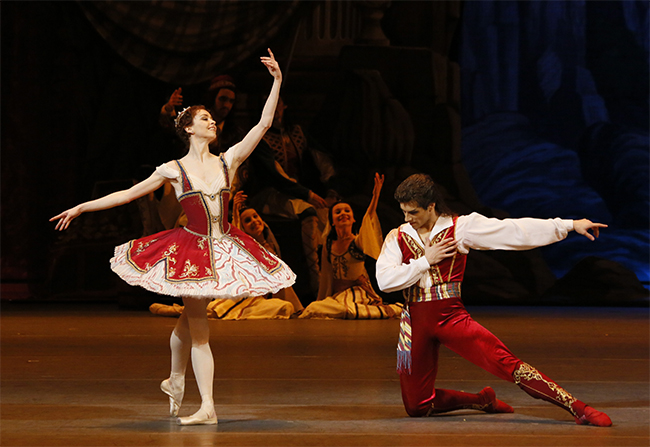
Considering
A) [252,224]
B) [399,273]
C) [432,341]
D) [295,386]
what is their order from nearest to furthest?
[399,273]
[432,341]
[295,386]
[252,224]

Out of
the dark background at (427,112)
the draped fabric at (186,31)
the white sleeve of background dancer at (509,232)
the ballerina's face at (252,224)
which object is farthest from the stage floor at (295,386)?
the draped fabric at (186,31)

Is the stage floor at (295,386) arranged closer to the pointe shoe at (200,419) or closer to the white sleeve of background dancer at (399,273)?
the pointe shoe at (200,419)

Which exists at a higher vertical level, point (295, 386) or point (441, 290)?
point (441, 290)

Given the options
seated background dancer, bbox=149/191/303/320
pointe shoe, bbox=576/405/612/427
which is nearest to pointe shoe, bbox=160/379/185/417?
pointe shoe, bbox=576/405/612/427

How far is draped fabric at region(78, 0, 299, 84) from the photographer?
8.04 metres

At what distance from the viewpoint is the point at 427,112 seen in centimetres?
832

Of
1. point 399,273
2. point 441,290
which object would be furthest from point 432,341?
point 399,273

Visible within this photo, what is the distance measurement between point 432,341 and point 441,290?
196 mm

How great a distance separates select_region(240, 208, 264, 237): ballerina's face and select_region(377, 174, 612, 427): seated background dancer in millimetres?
3962

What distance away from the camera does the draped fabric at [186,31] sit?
804 cm

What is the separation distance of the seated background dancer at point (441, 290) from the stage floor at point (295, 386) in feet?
0.28

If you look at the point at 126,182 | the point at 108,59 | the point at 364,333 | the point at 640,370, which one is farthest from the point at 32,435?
the point at 108,59

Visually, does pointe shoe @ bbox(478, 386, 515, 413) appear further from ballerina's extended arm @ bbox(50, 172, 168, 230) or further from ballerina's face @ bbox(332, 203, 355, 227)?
ballerina's face @ bbox(332, 203, 355, 227)

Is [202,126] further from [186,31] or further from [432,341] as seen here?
[186,31]
